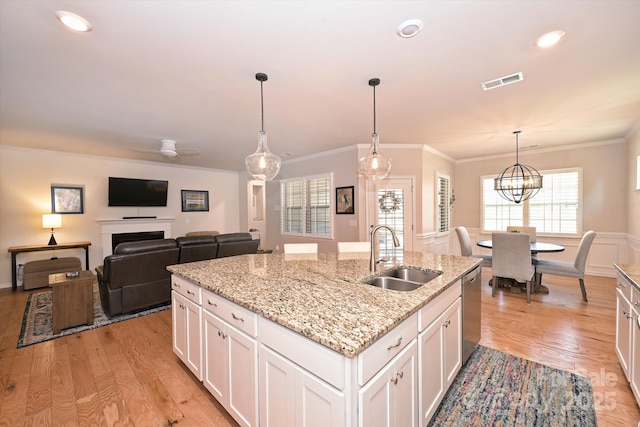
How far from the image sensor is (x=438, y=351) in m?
1.74

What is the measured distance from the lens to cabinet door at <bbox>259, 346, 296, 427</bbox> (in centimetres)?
128

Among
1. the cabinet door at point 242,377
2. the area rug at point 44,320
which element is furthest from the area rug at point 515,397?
the area rug at point 44,320

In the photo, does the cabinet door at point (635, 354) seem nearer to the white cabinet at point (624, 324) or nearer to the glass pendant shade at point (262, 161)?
the white cabinet at point (624, 324)

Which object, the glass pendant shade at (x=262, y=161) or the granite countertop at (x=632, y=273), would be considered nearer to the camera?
the granite countertop at (x=632, y=273)

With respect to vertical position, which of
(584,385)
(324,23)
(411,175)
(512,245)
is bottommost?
(584,385)

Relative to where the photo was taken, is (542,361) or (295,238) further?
(295,238)

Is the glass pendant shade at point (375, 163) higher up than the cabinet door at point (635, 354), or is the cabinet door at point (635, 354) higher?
the glass pendant shade at point (375, 163)

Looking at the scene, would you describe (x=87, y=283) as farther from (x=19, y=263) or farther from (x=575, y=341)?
(x=575, y=341)

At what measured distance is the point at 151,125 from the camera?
12.4ft

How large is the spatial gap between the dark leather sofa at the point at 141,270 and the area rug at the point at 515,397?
11.4ft

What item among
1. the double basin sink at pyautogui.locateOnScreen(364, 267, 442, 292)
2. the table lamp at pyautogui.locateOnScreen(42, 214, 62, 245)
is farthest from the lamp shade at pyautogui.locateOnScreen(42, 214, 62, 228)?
the double basin sink at pyautogui.locateOnScreen(364, 267, 442, 292)

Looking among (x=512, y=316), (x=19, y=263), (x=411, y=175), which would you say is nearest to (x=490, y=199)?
Result: (x=411, y=175)

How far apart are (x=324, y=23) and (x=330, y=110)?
1.56 metres

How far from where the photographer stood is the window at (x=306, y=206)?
5809 millimetres
